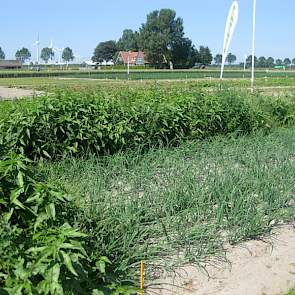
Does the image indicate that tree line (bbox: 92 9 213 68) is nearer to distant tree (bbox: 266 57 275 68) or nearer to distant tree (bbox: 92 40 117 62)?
distant tree (bbox: 92 40 117 62)

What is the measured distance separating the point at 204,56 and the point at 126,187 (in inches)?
4285

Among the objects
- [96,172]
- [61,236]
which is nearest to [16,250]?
[61,236]

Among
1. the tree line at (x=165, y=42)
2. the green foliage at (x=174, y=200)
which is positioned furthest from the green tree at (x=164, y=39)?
the green foliage at (x=174, y=200)

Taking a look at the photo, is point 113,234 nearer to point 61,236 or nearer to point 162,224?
point 162,224

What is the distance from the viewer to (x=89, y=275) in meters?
2.62

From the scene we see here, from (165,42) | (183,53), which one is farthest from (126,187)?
(183,53)

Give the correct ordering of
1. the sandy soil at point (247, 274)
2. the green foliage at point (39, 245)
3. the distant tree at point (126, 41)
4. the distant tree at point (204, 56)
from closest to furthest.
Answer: the green foliage at point (39, 245) → the sandy soil at point (247, 274) → the distant tree at point (204, 56) → the distant tree at point (126, 41)

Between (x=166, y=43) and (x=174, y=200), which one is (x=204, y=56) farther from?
(x=174, y=200)

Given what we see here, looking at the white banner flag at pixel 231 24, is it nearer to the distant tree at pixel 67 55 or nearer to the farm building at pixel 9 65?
the farm building at pixel 9 65

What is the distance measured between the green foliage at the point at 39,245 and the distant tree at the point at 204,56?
106107mm

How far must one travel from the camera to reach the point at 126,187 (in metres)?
4.15

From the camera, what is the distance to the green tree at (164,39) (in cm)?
9650

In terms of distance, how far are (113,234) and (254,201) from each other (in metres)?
1.50

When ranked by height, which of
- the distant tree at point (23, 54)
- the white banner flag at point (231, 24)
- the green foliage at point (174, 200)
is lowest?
A: the green foliage at point (174, 200)
